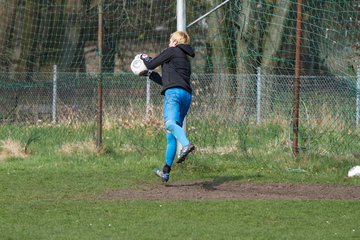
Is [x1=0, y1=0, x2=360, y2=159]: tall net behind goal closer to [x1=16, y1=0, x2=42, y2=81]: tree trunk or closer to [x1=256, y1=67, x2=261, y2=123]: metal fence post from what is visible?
[x1=256, y1=67, x2=261, y2=123]: metal fence post

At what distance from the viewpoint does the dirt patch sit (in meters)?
10.3

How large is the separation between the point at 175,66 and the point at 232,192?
1625 millimetres

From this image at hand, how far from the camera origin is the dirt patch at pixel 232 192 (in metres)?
10.3

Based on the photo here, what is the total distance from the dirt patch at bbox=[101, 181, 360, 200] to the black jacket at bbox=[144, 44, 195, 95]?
1.17 metres

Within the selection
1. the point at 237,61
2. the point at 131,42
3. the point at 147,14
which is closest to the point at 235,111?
the point at 237,61

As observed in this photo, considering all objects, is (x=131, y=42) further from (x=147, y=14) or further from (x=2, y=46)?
(x=2, y=46)

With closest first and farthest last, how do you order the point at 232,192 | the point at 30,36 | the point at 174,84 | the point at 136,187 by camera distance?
the point at 232,192 < the point at 174,84 < the point at 136,187 < the point at 30,36

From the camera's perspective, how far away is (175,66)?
10.9 meters

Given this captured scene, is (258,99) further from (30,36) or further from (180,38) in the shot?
(30,36)

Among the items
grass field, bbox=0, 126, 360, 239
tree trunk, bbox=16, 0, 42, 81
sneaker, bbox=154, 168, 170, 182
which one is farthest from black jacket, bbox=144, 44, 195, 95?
A: tree trunk, bbox=16, 0, 42, 81

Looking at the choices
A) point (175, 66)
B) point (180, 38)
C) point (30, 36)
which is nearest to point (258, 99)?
point (180, 38)

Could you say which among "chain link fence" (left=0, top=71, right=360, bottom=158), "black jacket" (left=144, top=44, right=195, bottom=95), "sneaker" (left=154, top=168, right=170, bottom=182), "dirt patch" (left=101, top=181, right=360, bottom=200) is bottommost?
"dirt patch" (left=101, top=181, right=360, bottom=200)

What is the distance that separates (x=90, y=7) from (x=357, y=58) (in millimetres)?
8600

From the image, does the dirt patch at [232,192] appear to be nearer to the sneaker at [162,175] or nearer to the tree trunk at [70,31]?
the sneaker at [162,175]
